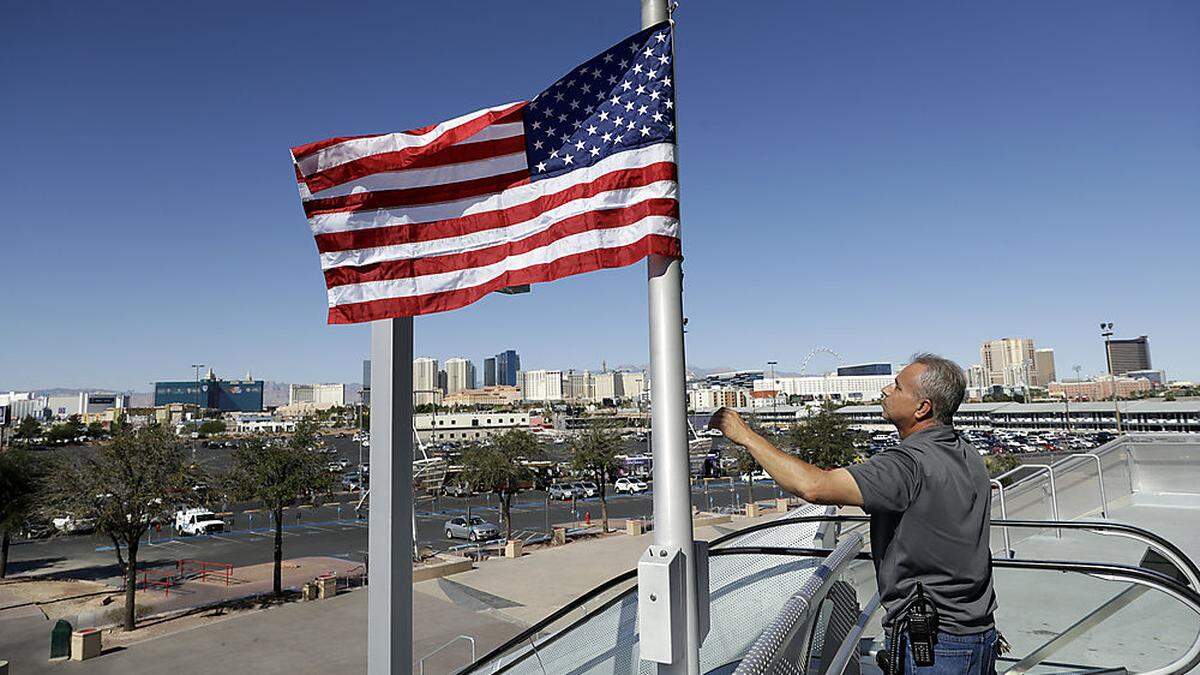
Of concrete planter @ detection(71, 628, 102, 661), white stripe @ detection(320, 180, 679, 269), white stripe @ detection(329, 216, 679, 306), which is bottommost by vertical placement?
concrete planter @ detection(71, 628, 102, 661)

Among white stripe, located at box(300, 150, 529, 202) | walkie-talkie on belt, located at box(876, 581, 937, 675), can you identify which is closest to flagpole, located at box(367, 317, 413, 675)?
white stripe, located at box(300, 150, 529, 202)

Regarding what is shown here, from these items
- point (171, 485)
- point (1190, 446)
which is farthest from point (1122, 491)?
point (171, 485)

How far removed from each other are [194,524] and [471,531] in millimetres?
16049

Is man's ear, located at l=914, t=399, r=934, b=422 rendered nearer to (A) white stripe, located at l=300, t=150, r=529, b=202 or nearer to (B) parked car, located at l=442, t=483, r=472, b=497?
(A) white stripe, located at l=300, t=150, r=529, b=202

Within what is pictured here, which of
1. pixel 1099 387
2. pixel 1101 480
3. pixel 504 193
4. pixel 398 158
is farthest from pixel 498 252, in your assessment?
pixel 1099 387

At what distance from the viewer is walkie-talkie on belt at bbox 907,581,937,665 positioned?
7.89 ft

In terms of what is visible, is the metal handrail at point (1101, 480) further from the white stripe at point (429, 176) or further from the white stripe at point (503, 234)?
the white stripe at point (429, 176)

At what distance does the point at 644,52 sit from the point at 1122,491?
12727mm

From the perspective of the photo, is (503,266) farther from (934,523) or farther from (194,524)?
(194,524)

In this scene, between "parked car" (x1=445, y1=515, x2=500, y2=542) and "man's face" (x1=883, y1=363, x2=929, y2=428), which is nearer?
"man's face" (x1=883, y1=363, x2=929, y2=428)

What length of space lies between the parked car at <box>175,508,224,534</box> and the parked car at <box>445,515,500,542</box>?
13246 millimetres

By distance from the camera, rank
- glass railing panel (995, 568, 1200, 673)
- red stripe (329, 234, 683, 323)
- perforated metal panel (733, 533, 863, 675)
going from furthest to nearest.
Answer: glass railing panel (995, 568, 1200, 673), red stripe (329, 234, 683, 323), perforated metal panel (733, 533, 863, 675)

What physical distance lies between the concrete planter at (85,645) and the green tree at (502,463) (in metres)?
17.3

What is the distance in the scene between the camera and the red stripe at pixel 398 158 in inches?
147
